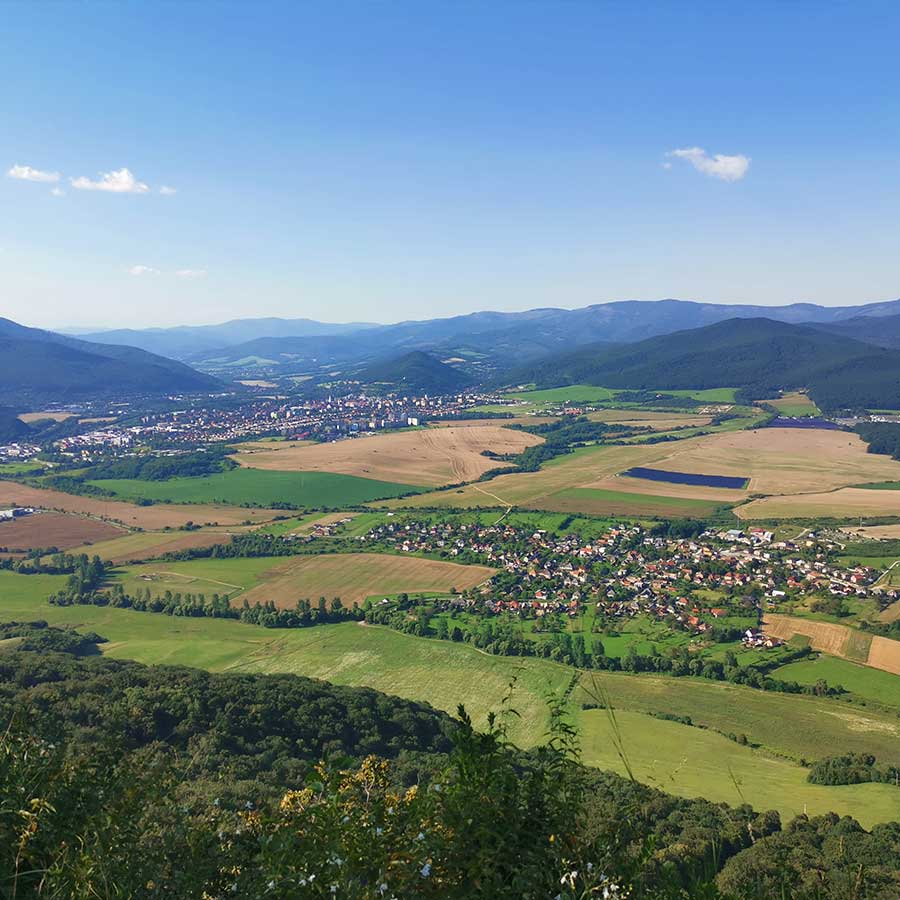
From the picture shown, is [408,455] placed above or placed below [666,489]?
above

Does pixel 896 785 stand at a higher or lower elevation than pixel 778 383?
lower

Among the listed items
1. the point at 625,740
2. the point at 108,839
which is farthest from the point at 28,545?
the point at 108,839

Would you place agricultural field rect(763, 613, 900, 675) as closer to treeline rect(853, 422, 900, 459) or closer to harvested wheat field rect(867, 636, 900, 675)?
harvested wheat field rect(867, 636, 900, 675)

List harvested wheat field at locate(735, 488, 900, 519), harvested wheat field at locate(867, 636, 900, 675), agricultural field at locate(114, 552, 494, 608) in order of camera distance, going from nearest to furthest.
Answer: harvested wheat field at locate(867, 636, 900, 675)
agricultural field at locate(114, 552, 494, 608)
harvested wheat field at locate(735, 488, 900, 519)

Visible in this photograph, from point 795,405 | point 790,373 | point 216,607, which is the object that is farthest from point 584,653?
point 790,373

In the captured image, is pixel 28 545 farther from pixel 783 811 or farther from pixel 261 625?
pixel 783 811

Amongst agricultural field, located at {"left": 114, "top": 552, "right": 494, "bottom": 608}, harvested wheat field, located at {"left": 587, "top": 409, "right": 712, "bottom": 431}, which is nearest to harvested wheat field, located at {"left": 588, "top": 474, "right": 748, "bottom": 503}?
agricultural field, located at {"left": 114, "top": 552, "right": 494, "bottom": 608}

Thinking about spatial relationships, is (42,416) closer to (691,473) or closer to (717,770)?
(691,473)
